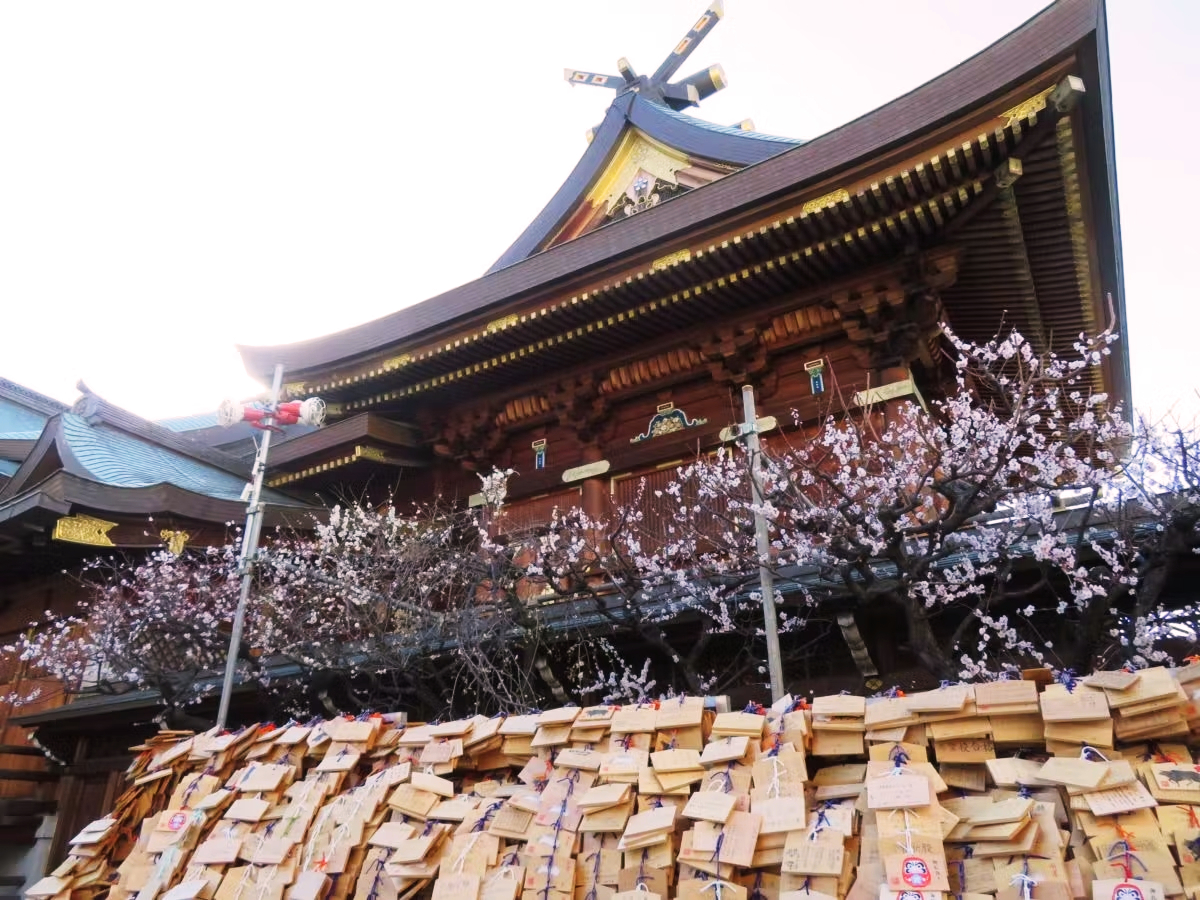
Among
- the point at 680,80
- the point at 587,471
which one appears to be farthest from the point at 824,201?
the point at 680,80

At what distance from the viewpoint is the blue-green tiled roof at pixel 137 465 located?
482 inches

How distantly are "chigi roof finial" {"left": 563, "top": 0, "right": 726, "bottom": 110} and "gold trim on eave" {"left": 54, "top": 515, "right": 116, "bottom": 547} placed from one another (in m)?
11.3

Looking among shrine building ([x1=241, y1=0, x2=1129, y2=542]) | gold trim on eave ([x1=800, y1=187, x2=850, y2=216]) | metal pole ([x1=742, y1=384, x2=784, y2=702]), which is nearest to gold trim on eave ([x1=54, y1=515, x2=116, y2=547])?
shrine building ([x1=241, y1=0, x2=1129, y2=542])

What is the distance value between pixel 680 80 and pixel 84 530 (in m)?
12.9

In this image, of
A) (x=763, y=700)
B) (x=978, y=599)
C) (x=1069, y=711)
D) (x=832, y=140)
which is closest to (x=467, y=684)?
(x=763, y=700)

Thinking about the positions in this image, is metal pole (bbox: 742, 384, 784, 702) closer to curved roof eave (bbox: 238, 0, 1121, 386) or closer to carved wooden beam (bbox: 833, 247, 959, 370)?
carved wooden beam (bbox: 833, 247, 959, 370)

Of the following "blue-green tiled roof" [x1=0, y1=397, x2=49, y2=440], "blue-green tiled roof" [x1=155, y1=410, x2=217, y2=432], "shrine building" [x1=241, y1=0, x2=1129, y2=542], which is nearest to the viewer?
"shrine building" [x1=241, y1=0, x2=1129, y2=542]

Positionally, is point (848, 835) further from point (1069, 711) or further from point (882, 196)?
point (882, 196)

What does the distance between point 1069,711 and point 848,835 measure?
1.05 meters

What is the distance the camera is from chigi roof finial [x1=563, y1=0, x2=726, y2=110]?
1543 centimetres

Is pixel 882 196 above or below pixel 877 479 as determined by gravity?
above

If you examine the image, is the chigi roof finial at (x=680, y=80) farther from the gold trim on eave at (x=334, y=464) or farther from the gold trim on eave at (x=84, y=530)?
the gold trim on eave at (x=84, y=530)

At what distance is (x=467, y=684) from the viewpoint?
26.0ft

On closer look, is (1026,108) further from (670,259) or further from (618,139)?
(618,139)
